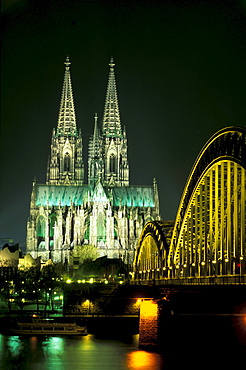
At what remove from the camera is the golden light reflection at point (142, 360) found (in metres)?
52.8

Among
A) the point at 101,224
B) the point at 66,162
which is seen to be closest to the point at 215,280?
the point at 101,224

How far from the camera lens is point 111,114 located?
168875 mm

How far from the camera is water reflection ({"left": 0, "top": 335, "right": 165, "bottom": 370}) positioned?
54.2 metres

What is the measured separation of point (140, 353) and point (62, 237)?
94923 millimetres

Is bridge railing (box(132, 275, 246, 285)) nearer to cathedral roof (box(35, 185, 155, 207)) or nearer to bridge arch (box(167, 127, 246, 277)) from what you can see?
bridge arch (box(167, 127, 246, 277))

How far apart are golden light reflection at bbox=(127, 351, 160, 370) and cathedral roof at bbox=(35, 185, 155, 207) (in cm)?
10032

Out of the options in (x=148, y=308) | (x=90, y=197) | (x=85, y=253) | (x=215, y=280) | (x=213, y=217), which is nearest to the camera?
(x=215, y=280)

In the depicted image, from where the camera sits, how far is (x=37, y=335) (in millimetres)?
75438

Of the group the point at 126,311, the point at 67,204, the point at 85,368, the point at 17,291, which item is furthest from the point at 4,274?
the point at 85,368

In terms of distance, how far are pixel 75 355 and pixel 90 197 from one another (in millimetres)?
98251

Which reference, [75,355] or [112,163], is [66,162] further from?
[75,355]

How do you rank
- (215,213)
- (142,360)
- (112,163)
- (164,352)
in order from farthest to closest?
(112,163), (215,213), (164,352), (142,360)

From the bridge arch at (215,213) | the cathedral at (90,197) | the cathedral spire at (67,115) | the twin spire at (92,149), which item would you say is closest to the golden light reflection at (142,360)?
the bridge arch at (215,213)

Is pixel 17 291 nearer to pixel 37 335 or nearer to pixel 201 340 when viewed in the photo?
pixel 37 335
